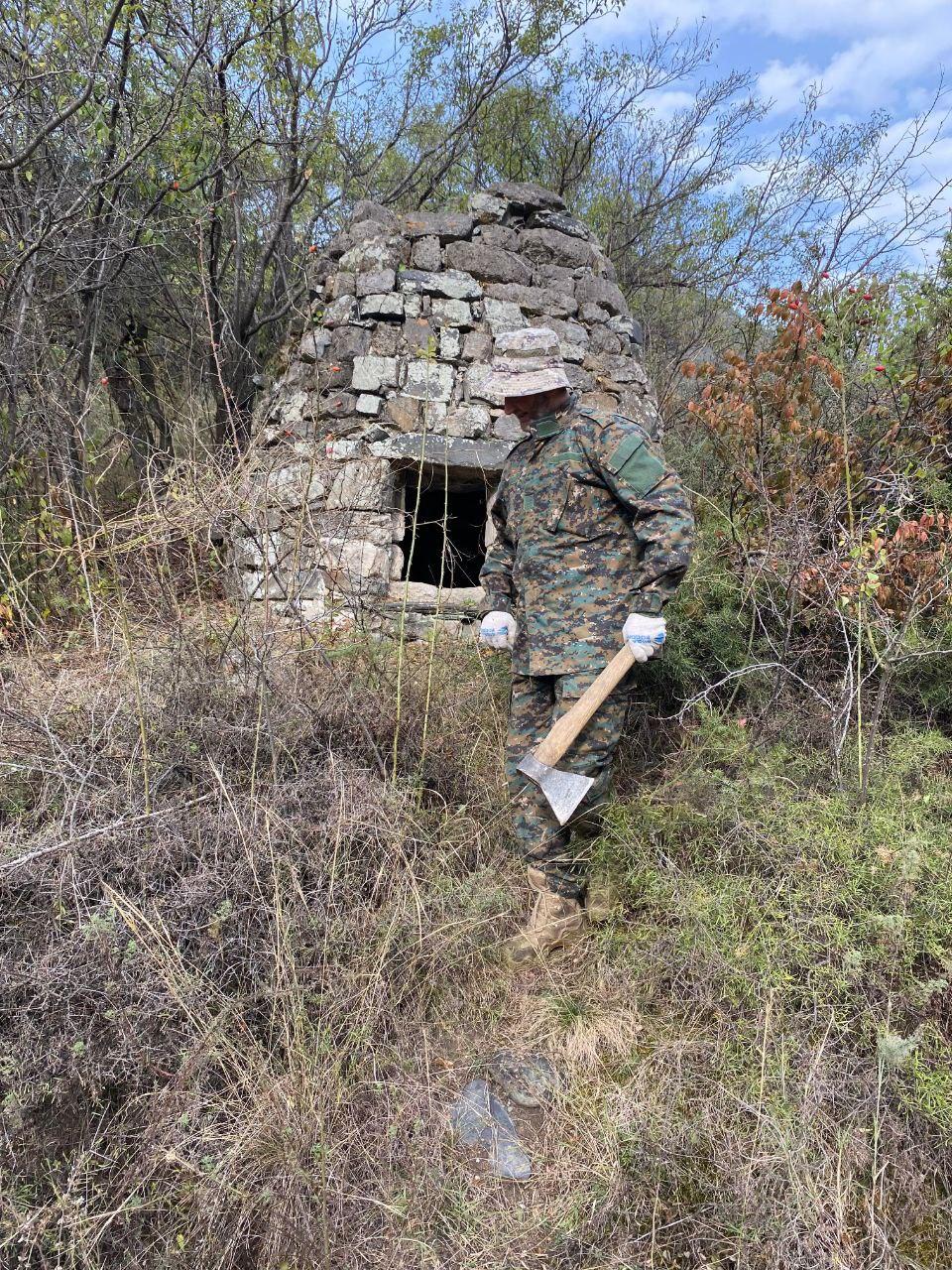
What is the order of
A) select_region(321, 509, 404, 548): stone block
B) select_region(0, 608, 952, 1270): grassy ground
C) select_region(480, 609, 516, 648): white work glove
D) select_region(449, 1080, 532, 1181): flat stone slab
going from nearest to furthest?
select_region(0, 608, 952, 1270): grassy ground, select_region(449, 1080, 532, 1181): flat stone slab, select_region(480, 609, 516, 648): white work glove, select_region(321, 509, 404, 548): stone block

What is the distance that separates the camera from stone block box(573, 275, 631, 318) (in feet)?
17.6

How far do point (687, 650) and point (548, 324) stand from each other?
2.80 metres

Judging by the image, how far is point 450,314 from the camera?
4953 millimetres

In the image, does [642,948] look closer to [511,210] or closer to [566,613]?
[566,613]

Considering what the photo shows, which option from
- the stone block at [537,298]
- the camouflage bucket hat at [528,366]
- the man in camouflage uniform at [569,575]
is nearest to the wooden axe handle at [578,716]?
the man in camouflage uniform at [569,575]

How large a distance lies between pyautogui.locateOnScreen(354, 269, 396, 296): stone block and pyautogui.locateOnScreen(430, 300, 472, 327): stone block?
0.32 metres

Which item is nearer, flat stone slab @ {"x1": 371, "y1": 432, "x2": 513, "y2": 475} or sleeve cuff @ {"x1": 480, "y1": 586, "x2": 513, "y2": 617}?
sleeve cuff @ {"x1": 480, "y1": 586, "x2": 513, "y2": 617}

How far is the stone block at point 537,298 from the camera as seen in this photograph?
5.07 m

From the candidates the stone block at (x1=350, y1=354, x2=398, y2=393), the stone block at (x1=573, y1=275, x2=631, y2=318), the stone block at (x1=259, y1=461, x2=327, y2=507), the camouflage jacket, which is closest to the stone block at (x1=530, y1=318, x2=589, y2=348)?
the stone block at (x1=573, y1=275, x2=631, y2=318)

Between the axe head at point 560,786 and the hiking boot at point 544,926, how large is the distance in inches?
12.8

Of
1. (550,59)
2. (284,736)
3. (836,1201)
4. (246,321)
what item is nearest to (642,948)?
(836,1201)

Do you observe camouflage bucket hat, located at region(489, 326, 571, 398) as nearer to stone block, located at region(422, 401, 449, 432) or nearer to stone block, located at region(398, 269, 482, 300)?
stone block, located at region(422, 401, 449, 432)

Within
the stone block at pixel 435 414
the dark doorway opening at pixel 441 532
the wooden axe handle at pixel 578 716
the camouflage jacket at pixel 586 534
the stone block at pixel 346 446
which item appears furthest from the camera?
the dark doorway opening at pixel 441 532

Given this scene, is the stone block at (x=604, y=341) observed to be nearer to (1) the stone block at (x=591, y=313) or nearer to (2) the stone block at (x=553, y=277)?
(1) the stone block at (x=591, y=313)
